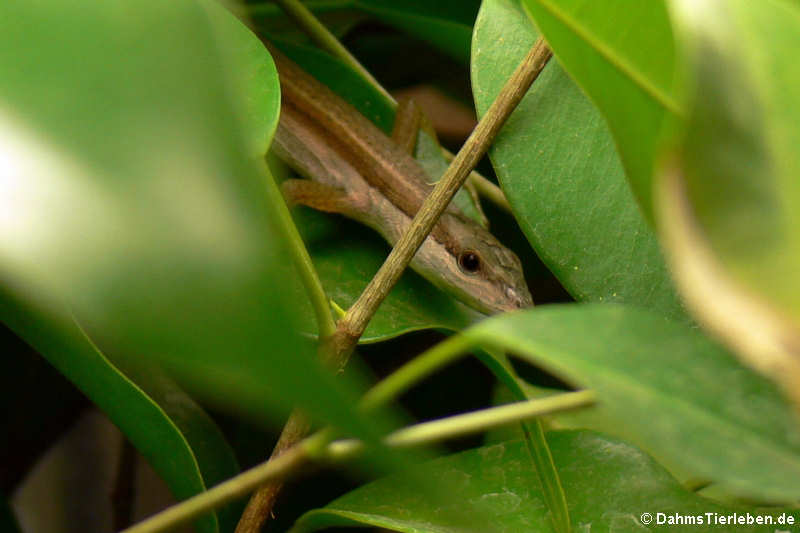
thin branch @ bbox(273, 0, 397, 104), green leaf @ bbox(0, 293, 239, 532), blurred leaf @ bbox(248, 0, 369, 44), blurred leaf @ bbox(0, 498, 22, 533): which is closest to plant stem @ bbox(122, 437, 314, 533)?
green leaf @ bbox(0, 293, 239, 532)

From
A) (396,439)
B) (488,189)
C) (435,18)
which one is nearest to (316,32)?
(435,18)

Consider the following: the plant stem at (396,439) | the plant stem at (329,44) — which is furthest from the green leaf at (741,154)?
the plant stem at (329,44)

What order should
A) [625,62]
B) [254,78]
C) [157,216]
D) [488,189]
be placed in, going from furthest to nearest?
[488,189] < [254,78] < [625,62] < [157,216]

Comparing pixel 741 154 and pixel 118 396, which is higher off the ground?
pixel 741 154

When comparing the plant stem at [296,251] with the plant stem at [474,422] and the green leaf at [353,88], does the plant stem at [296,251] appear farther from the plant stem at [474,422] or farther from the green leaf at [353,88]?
the green leaf at [353,88]

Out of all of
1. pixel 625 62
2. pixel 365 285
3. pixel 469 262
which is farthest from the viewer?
pixel 469 262

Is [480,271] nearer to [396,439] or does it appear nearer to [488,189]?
[488,189]

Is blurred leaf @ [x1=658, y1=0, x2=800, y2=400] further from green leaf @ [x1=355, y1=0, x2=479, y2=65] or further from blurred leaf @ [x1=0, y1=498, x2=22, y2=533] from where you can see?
blurred leaf @ [x1=0, y1=498, x2=22, y2=533]

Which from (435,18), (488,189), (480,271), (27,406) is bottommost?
(27,406)

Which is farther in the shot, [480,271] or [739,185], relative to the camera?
[480,271]
